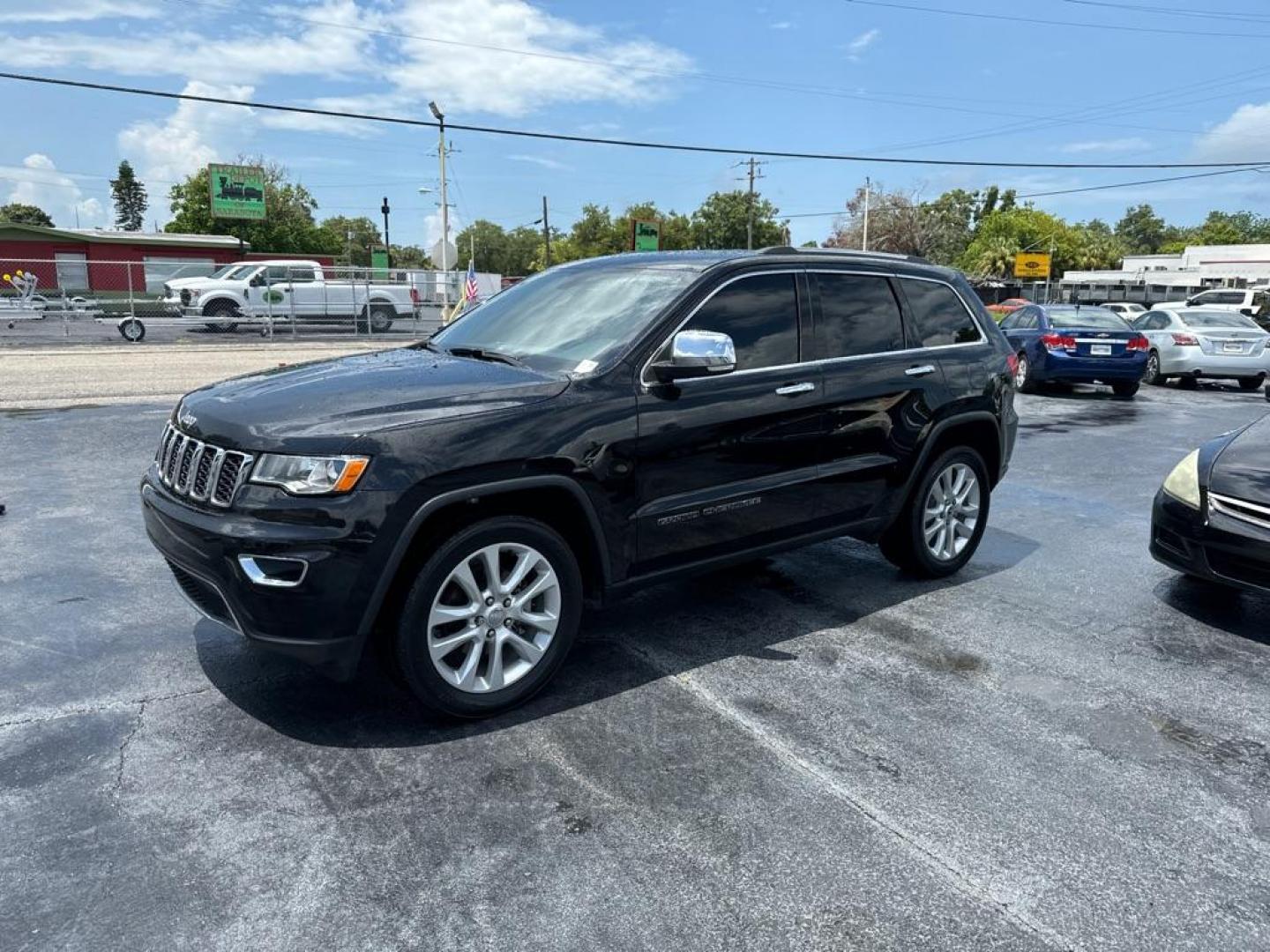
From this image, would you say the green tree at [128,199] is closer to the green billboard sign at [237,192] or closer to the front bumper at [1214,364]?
the green billboard sign at [237,192]

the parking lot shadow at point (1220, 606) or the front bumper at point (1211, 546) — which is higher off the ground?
the front bumper at point (1211, 546)

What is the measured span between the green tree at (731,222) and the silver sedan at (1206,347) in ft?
240

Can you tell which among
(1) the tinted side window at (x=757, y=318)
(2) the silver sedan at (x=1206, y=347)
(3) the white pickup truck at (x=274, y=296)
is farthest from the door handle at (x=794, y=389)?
(3) the white pickup truck at (x=274, y=296)

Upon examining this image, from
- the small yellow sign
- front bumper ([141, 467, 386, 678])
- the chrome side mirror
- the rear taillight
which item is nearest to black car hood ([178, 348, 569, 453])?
front bumper ([141, 467, 386, 678])

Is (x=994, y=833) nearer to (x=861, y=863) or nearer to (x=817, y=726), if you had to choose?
(x=861, y=863)

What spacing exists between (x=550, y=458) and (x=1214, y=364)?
17.1 m

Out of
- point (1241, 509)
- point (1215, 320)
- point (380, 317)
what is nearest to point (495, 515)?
point (1241, 509)

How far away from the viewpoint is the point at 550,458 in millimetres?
3562

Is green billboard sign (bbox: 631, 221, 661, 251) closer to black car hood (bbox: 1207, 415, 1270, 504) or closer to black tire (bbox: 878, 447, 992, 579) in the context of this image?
black tire (bbox: 878, 447, 992, 579)

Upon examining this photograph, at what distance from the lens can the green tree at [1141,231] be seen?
14538 centimetres

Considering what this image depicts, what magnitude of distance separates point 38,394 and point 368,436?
459 inches

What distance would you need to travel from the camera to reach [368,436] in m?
3.21

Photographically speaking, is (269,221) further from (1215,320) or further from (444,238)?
(1215,320)

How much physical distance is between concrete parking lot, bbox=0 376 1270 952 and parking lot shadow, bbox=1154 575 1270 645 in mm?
31
